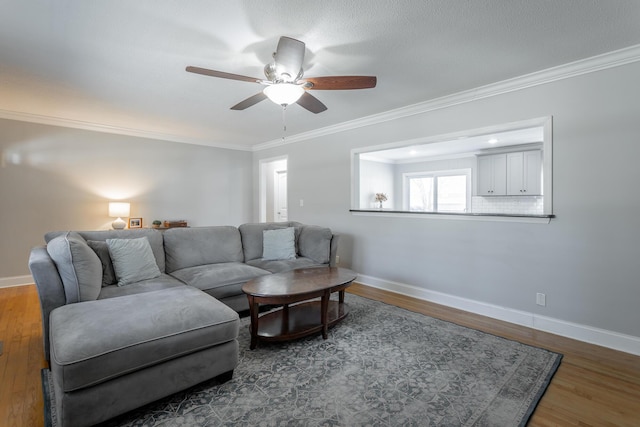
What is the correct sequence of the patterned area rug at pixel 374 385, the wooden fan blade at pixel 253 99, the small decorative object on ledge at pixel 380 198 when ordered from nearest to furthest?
the patterned area rug at pixel 374 385, the wooden fan blade at pixel 253 99, the small decorative object on ledge at pixel 380 198

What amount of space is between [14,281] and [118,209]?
1.59 metres

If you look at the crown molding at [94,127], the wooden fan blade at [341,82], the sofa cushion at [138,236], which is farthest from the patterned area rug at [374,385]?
the crown molding at [94,127]

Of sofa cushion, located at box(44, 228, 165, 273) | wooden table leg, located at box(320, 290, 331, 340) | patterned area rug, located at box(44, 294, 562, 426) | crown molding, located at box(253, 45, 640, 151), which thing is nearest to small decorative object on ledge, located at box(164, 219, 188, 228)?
sofa cushion, located at box(44, 228, 165, 273)

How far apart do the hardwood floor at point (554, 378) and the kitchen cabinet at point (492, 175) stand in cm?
336

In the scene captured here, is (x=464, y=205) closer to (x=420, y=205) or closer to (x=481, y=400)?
(x=420, y=205)

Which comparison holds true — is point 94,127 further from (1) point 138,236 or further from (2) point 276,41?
(2) point 276,41

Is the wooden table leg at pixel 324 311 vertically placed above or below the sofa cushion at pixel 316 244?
below

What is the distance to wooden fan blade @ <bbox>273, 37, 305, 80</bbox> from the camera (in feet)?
6.51

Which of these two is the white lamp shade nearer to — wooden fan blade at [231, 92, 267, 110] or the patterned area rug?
wooden fan blade at [231, 92, 267, 110]

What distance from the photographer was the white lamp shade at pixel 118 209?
471cm

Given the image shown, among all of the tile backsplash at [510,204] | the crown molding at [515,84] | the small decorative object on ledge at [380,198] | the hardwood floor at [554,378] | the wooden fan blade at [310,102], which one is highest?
the crown molding at [515,84]

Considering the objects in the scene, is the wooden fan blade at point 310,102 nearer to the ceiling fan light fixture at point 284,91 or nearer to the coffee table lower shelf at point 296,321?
the ceiling fan light fixture at point 284,91

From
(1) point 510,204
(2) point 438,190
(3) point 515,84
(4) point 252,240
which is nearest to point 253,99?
(4) point 252,240

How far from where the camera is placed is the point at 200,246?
3.60 meters
